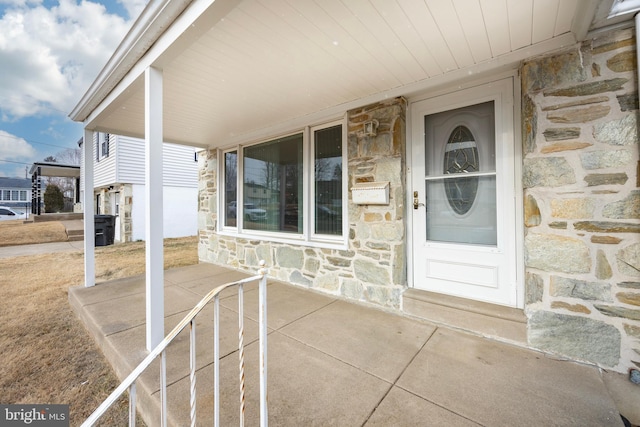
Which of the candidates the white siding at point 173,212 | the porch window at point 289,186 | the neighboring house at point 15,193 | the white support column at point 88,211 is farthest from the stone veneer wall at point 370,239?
the neighboring house at point 15,193

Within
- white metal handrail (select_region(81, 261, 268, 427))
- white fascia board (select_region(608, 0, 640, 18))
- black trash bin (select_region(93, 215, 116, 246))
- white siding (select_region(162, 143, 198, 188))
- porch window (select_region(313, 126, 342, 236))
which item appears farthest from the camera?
white siding (select_region(162, 143, 198, 188))

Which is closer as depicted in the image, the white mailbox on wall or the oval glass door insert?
the oval glass door insert

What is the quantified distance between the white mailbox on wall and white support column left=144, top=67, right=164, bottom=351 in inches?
76.0

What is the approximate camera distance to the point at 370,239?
3002 millimetres

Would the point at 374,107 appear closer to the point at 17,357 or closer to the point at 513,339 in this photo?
the point at 513,339

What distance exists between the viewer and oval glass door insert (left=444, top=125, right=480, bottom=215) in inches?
100

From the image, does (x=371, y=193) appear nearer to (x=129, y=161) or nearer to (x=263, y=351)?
(x=263, y=351)

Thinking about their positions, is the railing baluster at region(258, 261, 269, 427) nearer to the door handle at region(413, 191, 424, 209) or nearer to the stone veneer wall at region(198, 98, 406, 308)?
the stone veneer wall at region(198, 98, 406, 308)

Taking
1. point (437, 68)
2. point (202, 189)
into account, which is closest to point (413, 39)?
point (437, 68)

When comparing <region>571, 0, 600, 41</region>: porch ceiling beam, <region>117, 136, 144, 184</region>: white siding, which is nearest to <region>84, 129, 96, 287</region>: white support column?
<region>571, 0, 600, 41</region>: porch ceiling beam

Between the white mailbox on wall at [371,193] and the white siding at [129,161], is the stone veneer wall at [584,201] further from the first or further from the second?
the white siding at [129,161]

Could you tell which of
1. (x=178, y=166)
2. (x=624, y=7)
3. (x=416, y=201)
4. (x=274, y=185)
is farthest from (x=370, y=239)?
(x=178, y=166)

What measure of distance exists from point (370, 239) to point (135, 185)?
9.06 m

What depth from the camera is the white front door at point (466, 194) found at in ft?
7.70
